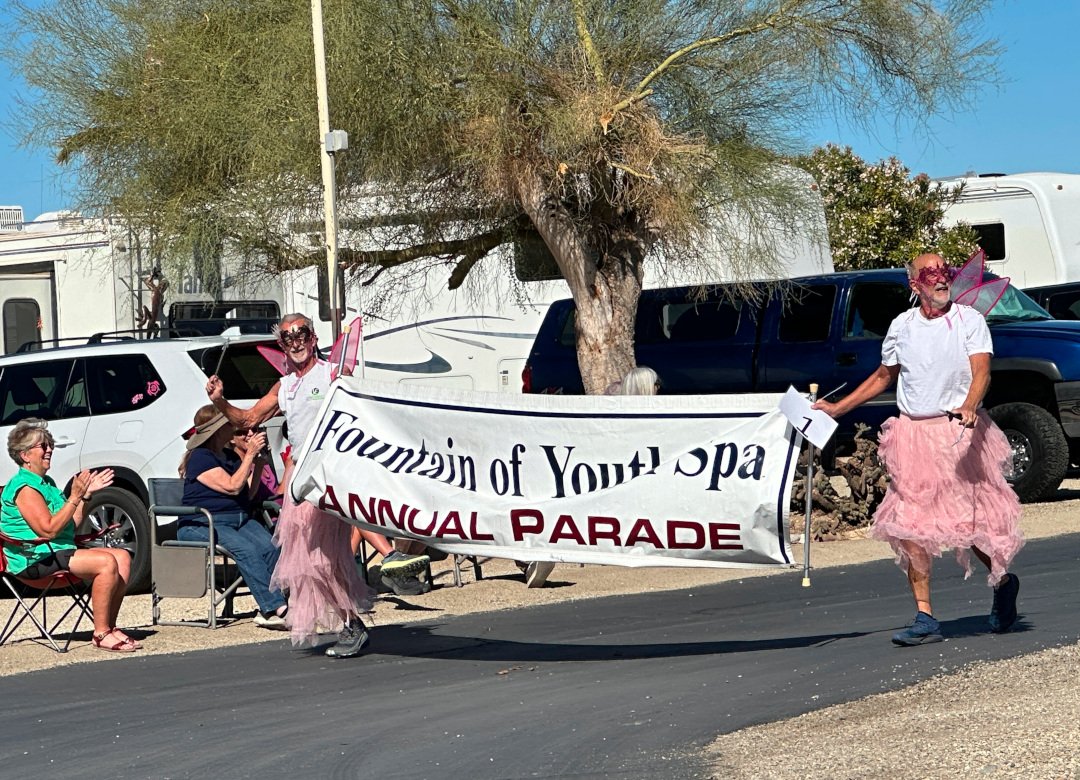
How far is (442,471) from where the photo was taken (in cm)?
839

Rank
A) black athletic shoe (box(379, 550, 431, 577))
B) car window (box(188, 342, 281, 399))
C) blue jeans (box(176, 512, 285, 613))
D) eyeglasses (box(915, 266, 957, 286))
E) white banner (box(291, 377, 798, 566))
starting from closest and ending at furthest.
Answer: white banner (box(291, 377, 798, 566)) → eyeglasses (box(915, 266, 957, 286)) → blue jeans (box(176, 512, 285, 613)) → black athletic shoe (box(379, 550, 431, 577)) → car window (box(188, 342, 281, 399))

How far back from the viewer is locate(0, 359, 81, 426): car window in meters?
12.9

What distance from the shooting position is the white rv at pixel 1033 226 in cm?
2195

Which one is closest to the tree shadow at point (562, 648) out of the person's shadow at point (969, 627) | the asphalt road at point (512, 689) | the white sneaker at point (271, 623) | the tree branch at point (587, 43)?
the asphalt road at point (512, 689)

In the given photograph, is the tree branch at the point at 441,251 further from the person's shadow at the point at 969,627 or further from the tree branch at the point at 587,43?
the person's shadow at the point at 969,627

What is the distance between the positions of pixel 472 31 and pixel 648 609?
5.55m

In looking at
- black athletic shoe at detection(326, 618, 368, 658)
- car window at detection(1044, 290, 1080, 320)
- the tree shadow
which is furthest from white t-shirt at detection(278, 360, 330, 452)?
car window at detection(1044, 290, 1080, 320)

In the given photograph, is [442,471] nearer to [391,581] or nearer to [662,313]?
[391,581]

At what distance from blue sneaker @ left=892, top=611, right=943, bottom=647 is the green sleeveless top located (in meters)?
4.75

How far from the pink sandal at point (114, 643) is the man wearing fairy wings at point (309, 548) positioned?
1.47m

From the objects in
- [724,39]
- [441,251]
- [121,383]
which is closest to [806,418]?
[121,383]

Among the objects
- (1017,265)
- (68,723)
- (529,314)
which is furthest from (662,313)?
→ (68,723)

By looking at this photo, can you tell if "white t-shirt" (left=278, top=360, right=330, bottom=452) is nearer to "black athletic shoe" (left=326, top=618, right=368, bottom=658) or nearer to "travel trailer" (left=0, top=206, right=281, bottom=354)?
"black athletic shoe" (left=326, top=618, right=368, bottom=658)

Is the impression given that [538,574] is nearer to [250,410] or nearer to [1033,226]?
[250,410]
